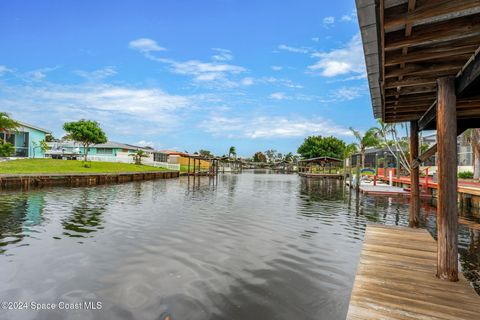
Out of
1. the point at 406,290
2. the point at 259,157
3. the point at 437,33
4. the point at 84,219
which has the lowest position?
the point at 84,219

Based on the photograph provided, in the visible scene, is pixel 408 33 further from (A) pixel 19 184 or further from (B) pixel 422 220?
(A) pixel 19 184

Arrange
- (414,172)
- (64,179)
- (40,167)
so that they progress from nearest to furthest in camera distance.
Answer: (414,172) < (64,179) < (40,167)

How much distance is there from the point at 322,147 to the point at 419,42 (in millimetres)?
79072

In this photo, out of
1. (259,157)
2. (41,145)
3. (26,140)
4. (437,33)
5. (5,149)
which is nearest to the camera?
(437,33)

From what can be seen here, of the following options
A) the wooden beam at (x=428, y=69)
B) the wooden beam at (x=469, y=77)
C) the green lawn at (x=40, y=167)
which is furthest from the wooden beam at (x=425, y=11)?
the green lawn at (x=40, y=167)

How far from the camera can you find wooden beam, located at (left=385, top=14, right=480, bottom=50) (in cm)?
303

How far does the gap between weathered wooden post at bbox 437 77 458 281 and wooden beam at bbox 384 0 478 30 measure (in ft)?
6.14

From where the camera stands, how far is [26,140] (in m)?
37.9

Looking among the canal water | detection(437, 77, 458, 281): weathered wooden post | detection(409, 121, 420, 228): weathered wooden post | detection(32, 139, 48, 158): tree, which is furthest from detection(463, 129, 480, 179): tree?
detection(32, 139, 48, 158): tree

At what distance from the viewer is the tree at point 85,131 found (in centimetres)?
3716

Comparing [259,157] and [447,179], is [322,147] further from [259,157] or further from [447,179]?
[447,179]

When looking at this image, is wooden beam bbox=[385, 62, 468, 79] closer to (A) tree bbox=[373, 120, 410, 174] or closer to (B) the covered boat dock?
(B) the covered boat dock

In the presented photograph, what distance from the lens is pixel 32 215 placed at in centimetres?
1255

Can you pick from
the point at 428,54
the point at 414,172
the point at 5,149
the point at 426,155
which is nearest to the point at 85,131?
the point at 5,149
